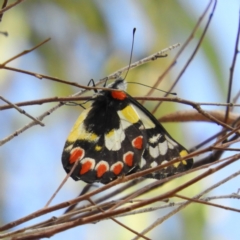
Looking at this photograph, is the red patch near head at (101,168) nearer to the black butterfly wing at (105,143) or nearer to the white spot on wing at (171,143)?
the black butterfly wing at (105,143)

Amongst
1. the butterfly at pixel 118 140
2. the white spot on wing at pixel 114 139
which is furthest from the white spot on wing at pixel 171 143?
the white spot on wing at pixel 114 139

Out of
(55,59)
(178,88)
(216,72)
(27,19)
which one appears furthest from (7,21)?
(216,72)

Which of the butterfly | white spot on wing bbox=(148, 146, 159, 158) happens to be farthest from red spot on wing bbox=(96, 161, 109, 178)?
white spot on wing bbox=(148, 146, 159, 158)

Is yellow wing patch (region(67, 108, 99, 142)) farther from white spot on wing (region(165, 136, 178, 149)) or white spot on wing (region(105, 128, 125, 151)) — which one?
white spot on wing (region(165, 136, 178, 149))

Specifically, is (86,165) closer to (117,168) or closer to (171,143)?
(117,168)

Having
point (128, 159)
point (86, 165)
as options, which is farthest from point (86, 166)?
point (128, 159)
